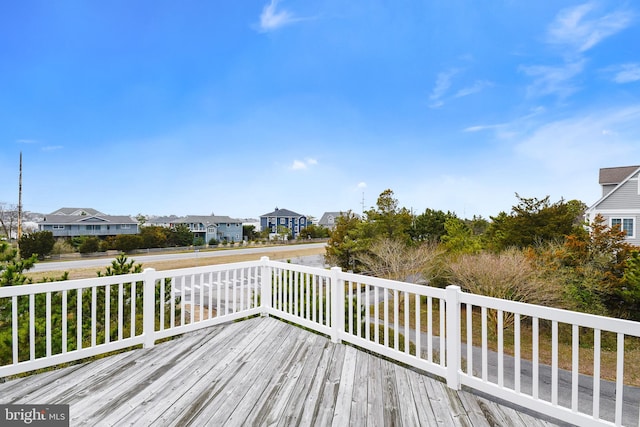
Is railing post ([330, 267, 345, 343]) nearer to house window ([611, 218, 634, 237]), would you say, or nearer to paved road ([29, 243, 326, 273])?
paved road ([29, 243, 326, 273])

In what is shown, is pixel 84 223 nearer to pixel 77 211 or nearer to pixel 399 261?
pixel 77 211

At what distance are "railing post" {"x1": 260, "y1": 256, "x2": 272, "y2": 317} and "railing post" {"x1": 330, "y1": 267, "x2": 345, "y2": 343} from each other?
46.5 inches

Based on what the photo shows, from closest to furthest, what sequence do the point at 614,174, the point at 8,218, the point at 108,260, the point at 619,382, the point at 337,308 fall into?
the point at 619,382
the point at 337,308
the point at 614,174
the point at 108,260
the point at 8,218

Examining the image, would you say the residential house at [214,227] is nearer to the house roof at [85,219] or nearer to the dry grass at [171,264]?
the house roof at [85,219]

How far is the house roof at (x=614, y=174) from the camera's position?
542 inches

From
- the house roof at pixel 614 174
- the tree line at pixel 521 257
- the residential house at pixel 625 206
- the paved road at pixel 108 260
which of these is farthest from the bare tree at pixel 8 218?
the house roof at pixel 614 174

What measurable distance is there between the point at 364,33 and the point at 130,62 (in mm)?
7151

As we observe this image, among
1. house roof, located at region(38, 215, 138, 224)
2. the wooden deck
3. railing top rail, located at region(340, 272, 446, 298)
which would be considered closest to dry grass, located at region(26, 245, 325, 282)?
the wooden deck

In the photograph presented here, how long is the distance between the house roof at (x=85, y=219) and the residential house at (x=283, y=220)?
1594 cm

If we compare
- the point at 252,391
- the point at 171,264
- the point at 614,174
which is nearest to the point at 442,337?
the point at 252,391

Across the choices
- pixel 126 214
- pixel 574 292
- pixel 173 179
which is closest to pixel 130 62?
pixel 173 179

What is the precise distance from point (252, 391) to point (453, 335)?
5.11ft

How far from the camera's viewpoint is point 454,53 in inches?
394

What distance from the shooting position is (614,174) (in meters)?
14.1
